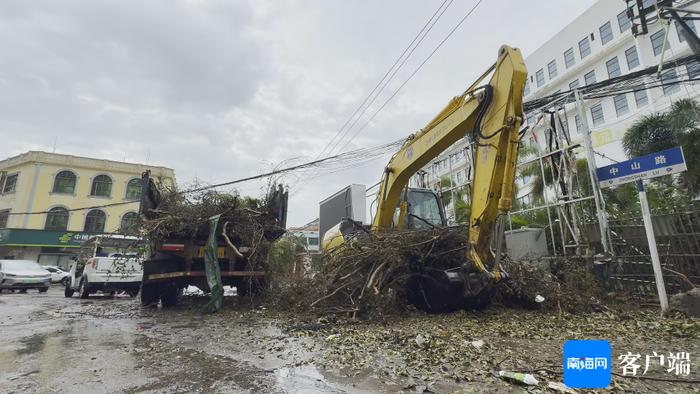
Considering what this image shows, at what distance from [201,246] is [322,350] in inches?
166

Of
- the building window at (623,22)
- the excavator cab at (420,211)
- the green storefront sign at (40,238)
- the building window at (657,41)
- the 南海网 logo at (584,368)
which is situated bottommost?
the 南海网 logo at (584,368)

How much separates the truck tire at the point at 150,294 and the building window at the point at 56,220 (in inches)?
999

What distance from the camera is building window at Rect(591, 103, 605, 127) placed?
27.9 metres

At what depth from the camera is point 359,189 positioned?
1228cm

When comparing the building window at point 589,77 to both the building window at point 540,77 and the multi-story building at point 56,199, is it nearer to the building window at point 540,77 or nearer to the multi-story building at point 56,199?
the building window at point 540,77

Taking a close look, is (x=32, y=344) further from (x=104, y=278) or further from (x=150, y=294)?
(x=104, y=278)

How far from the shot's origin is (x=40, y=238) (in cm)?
2508

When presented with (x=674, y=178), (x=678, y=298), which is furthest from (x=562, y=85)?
(x=678, y=298)

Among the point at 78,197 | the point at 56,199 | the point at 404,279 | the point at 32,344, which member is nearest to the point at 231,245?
the point at 32,344

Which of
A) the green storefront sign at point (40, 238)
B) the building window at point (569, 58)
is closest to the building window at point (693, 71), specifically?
the building window at point (569, 58)

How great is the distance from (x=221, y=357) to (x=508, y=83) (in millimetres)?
5055

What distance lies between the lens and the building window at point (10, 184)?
1061 inches

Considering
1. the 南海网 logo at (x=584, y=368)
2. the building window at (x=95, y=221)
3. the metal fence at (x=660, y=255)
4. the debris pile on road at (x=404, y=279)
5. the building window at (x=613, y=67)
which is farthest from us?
the building window at (x=95, y=221)

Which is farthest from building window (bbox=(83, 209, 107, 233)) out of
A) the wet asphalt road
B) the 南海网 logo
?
the 南海网 logo
